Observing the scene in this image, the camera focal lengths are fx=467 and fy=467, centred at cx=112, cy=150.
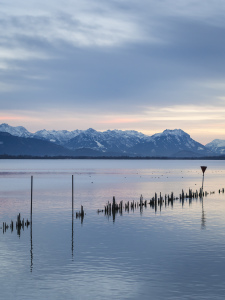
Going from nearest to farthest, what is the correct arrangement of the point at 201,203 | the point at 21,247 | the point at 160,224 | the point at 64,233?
the point at 21,247 → the point at 64,233 → the point at 160,224 → the point at 201,203

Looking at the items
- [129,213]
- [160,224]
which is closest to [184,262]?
[160,224]

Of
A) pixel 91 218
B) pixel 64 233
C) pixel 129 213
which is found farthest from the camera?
pixel 129 213

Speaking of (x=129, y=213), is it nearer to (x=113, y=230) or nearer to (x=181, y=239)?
(x=113, y=230)

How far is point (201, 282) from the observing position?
98.3ft

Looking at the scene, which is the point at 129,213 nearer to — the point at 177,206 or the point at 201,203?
the point at 177,206

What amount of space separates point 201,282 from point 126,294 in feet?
18.6

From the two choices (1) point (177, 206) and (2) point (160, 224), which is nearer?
(2) point (160, 224)

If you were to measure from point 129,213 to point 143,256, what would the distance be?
97.0ft

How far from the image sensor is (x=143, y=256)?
123 ft

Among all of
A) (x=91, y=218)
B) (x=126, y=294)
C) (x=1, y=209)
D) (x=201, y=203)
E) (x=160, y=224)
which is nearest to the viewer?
(x=126, y=294)

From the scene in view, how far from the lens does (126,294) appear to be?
88.8ft

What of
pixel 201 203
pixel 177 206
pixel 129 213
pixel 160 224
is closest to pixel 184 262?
pixel 160 224

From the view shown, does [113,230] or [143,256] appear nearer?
[143,256]

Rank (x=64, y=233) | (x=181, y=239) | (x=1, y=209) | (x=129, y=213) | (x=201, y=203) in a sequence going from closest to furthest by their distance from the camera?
(x=181, y=239), (x=64, y=233), (x=129, y=213), (x=1, y=209), (x=201, y=203)
